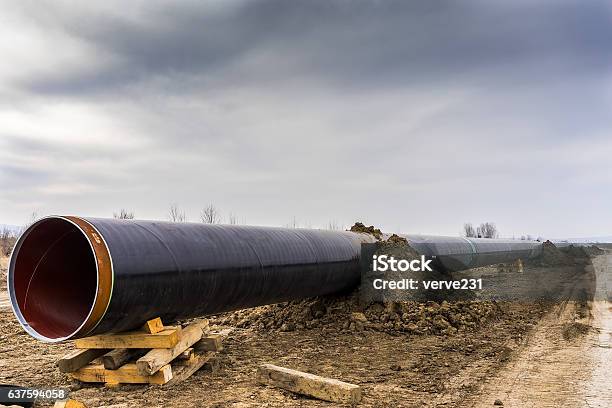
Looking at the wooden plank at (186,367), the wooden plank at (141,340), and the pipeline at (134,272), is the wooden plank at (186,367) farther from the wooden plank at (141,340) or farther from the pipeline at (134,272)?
the pipeline at (134,272)

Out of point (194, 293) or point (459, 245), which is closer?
point (194, 293)

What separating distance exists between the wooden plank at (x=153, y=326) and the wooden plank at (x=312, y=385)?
1477 millimetres

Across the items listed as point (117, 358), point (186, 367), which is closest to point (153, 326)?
point (117, 358)

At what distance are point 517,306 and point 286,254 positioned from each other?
28.5 ft

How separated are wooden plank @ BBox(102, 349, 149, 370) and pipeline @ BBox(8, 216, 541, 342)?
0.59 metres

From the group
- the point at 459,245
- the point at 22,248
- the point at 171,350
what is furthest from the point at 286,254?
the point at 459,245

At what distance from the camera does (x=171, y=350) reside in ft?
21.5

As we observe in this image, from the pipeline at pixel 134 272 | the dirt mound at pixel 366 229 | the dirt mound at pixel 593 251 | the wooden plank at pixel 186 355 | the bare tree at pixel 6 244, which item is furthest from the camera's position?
the dirt mound at pixel 593 251

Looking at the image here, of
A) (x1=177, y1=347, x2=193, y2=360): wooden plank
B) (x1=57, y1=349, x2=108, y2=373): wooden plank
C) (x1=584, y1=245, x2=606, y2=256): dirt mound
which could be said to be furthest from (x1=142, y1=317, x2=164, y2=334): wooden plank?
(x1=584, y1=245, x2=606, y2=256): dirt mound

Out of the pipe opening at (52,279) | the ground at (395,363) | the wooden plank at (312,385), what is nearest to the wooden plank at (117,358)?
the ground at (395,363)

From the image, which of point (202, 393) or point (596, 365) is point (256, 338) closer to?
point (202, 393)

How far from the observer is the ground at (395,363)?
625 cm

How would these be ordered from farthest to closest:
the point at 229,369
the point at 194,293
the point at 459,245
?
the point at 459,245 → the point at 229,369 → the point at 194,293

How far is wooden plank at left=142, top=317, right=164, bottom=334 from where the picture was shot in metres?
6.43
